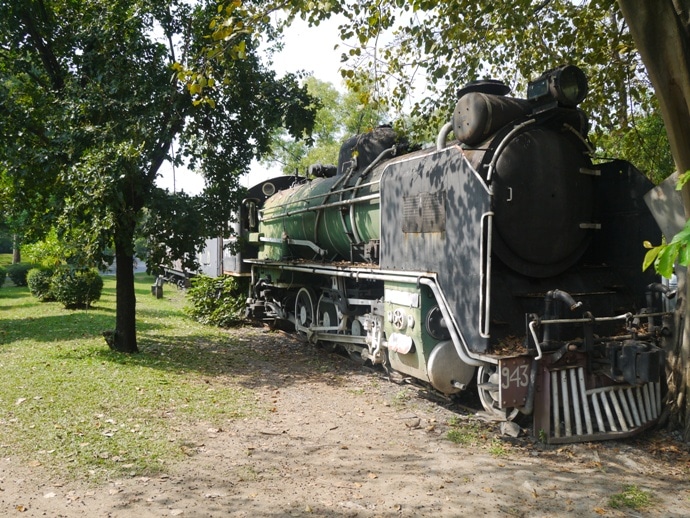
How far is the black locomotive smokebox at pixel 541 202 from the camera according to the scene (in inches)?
215

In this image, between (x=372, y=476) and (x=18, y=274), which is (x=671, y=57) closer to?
(x=372, y=476)

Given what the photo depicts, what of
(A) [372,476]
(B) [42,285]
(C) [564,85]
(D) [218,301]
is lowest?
(A) [372,476]

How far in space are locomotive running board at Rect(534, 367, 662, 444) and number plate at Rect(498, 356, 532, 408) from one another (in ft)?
0.62

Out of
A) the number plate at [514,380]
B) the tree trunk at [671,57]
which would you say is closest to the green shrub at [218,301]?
the number plate at [514,380]

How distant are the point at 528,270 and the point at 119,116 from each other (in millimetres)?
6568

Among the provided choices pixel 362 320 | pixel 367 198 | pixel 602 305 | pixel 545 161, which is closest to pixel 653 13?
pixel 545 161

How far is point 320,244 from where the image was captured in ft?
31.3

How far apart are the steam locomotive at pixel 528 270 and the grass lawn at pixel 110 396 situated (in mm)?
2366

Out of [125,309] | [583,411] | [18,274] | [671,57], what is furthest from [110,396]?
[18,274]

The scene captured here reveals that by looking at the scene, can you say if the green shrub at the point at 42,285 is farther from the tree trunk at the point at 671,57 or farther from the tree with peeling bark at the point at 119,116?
the tree trunk at the point at 671,57

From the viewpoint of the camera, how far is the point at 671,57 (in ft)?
16.5

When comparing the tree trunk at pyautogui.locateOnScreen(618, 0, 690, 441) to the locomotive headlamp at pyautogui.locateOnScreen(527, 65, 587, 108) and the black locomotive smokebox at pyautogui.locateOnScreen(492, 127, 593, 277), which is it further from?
the black locomotive smokebox at pyautogui.locateOnScreen(492, 127, 593, 277)

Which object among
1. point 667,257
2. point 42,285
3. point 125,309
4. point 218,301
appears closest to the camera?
point 667,257

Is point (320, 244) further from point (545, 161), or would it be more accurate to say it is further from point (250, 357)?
point (545, 161)
